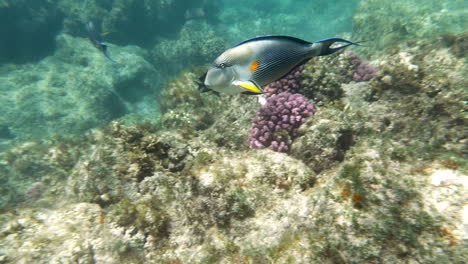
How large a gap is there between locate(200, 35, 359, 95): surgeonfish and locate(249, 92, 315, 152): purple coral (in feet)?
5.21

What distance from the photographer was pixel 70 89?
1198cm

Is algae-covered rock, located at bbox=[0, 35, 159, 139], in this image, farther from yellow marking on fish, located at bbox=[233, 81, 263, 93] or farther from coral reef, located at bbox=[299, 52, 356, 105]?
yellow marking on fish, located at bbox=[233, 81, 263, 93]

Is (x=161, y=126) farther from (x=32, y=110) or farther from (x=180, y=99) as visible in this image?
(x=32, y=110)

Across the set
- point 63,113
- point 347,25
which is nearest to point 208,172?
point 63,113

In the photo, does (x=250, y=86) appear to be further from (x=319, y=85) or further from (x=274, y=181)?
(x=319, y=85)

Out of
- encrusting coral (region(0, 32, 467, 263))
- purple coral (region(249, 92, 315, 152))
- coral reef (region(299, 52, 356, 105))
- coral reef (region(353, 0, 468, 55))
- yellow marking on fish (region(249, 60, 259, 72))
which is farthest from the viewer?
coral reef (region(353, 0, 468, 55))

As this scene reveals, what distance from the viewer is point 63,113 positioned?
11305 millimetres

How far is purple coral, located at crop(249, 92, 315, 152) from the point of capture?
3.71 meters

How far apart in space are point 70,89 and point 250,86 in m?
13.0

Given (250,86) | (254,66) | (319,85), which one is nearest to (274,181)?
(250,86)

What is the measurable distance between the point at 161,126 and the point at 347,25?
22055 mm

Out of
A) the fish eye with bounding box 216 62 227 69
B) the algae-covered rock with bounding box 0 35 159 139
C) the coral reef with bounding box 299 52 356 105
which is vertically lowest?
the algae-covered rock with bounding box 0 35 159 139

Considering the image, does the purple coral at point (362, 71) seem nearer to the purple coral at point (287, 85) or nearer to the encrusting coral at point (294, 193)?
the encrusting coral at point (294, 193)

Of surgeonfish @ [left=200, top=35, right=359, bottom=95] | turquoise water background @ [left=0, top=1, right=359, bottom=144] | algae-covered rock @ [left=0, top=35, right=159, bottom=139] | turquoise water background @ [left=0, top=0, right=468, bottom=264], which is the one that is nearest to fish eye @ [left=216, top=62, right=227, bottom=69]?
surgeonfish @ [left=200, top=35, right=359, bottom=95]
